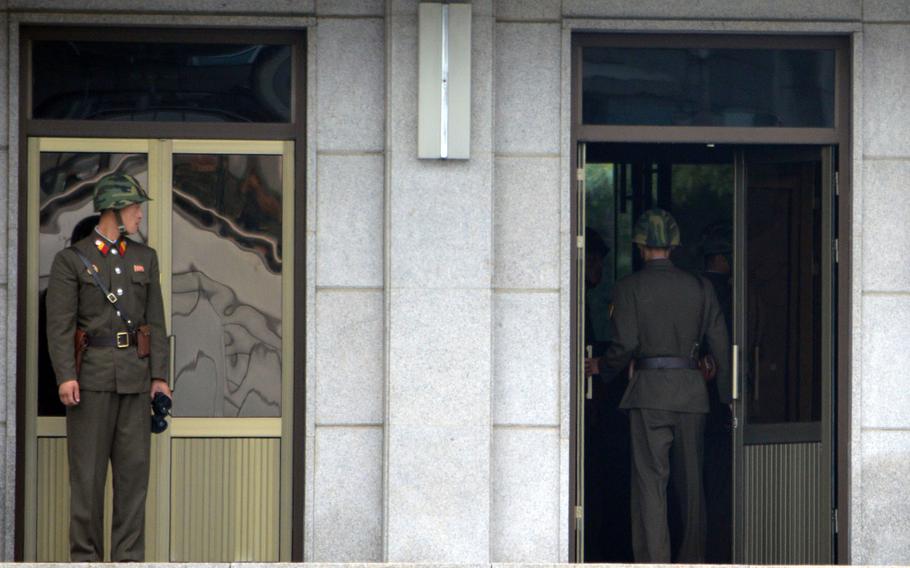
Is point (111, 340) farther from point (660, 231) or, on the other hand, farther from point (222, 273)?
point (660, 231)

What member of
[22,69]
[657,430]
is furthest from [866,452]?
[22,69]

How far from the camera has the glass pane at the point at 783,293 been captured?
31.5 feet

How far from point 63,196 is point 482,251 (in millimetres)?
2397

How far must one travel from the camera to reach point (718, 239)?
1116 cm

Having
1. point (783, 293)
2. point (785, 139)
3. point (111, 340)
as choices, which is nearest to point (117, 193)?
point (111, 340)

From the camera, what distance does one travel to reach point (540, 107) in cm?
922

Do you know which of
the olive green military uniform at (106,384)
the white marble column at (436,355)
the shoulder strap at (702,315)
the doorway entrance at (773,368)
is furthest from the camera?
the shoulder strap at (702,315)

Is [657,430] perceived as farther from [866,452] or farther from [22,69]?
[22,69]

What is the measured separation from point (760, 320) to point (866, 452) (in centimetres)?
108

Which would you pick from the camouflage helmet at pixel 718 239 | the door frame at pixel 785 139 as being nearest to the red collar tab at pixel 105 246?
the door frame at pixel 785 139

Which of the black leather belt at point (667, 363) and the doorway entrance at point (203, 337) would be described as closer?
the doorway entrance at point (203, 337)

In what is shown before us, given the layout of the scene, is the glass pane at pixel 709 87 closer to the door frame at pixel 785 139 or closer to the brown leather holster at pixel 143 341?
the door frame at pixel 785 139

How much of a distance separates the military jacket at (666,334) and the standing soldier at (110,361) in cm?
278

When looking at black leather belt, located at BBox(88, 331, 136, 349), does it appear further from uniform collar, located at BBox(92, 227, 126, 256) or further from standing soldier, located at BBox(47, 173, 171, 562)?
uniform collar, located at BBox(92, 227, 126, 256)
